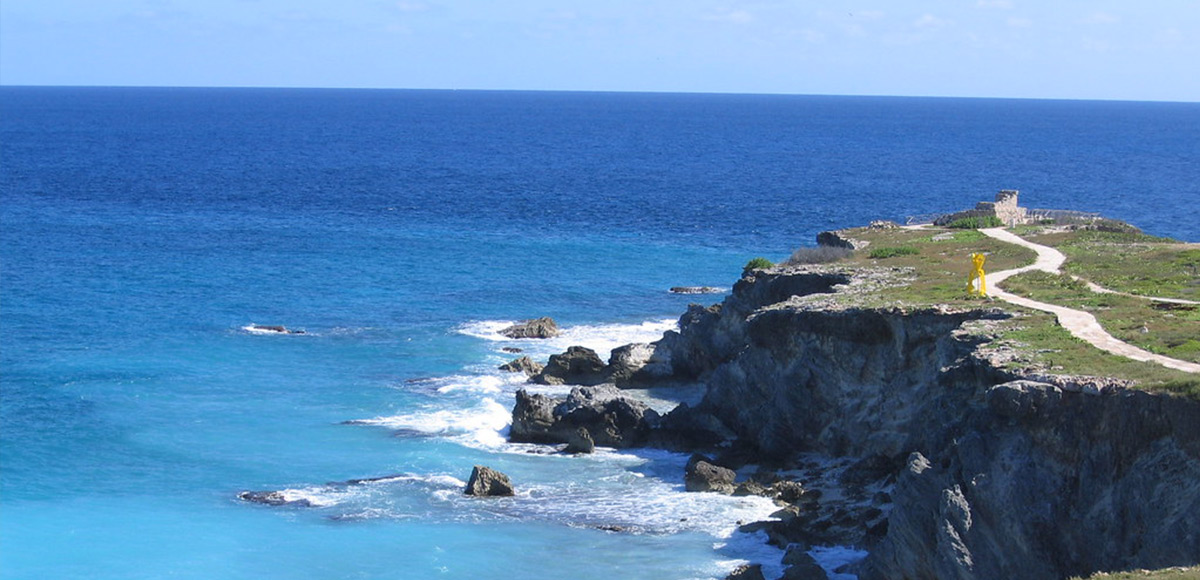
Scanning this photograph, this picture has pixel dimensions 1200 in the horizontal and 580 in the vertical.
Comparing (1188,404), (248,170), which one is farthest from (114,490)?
(248,170)

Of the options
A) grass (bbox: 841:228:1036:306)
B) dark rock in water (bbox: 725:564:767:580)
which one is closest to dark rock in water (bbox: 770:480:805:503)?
dark rock in water (bbox: 725:564:767:580)

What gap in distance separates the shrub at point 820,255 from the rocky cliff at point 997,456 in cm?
1246

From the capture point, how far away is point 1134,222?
339 feet

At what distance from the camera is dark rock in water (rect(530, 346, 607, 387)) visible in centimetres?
5297

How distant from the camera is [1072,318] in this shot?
36875 millimetres

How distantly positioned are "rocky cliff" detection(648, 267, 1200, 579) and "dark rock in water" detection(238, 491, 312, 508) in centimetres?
1555

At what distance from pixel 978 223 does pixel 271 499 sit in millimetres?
36827

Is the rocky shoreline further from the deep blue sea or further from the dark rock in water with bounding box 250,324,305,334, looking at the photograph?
the dark rock in water with bounding box 250,324,305,334

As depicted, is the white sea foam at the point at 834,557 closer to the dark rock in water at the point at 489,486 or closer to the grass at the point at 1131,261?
the dark rock in water at the point at 489,486

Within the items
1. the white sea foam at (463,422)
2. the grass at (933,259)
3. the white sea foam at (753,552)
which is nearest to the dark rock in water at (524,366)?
the white sea foam at (463,422)

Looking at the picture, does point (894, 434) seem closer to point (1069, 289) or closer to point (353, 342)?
point (1069, 289)

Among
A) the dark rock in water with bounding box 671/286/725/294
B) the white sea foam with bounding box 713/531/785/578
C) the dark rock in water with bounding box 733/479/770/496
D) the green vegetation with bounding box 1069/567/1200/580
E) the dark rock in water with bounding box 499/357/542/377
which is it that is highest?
the green vegetation with bounding box 1069/567/1200/580

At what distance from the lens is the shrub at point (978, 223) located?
202 feet

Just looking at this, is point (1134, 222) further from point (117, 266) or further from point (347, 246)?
point (117, 266)
